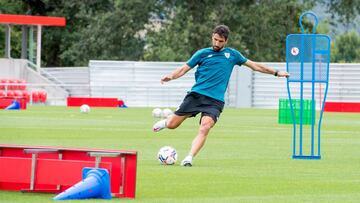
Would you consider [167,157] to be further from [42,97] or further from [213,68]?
[42,97]

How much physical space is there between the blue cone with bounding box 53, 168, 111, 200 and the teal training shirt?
5291 mm

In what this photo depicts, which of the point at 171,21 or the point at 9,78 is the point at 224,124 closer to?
the point at 9,78

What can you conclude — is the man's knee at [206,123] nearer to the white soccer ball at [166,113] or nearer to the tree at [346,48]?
the white soccer ball at [166,113]

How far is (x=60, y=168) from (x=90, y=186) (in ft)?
2.43

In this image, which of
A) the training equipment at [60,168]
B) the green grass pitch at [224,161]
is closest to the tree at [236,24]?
the green grass pitch at [224,161]

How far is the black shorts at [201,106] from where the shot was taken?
53.9ft

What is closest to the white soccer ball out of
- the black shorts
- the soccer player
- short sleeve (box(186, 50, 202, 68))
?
the black shorts

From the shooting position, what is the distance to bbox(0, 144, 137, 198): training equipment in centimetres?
1166

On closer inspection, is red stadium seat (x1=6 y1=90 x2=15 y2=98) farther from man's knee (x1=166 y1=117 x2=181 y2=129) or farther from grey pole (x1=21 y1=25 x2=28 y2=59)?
man's knee (x1=166 y1=117 x2=181 y2=129)

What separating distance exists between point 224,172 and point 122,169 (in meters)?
4.07

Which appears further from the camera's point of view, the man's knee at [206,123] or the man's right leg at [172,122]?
the man's right leg at [172,122]

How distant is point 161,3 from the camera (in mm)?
75500

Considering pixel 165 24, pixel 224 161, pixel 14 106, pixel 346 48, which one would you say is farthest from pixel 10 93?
pixel 346 48

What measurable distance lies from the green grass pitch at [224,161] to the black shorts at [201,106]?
2.75ft
